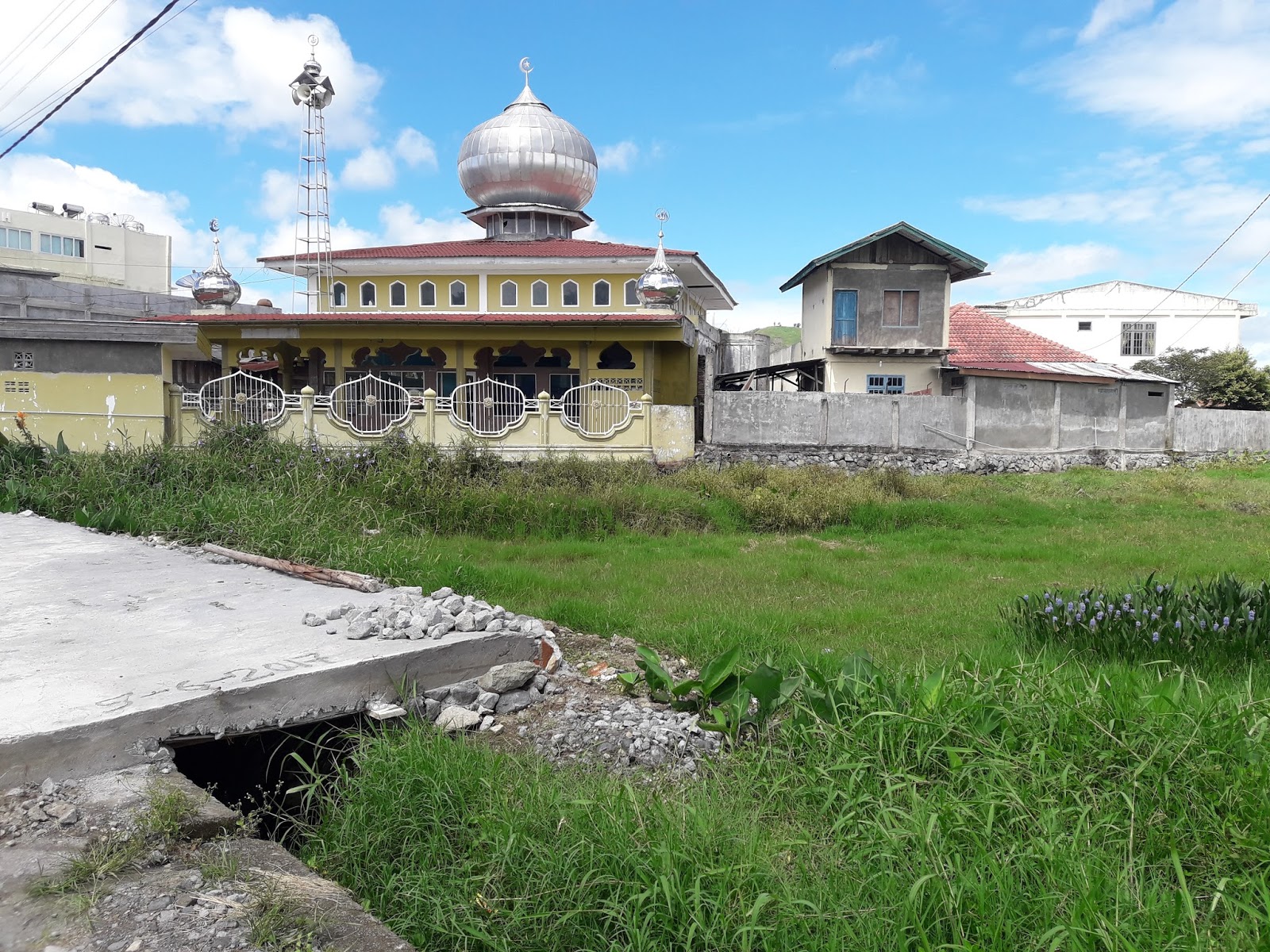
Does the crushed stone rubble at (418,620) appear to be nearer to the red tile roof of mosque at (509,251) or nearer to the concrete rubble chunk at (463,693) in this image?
the concrete rubble chunk at (463,693)

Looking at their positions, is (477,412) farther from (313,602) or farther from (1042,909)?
(1042,909)

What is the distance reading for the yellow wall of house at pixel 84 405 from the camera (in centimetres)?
1678

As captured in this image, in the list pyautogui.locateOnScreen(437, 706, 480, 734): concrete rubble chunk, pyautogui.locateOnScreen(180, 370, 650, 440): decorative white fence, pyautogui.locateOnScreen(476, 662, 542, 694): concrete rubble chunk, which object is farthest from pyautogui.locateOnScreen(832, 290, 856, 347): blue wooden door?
pyautogui.locateOnScreen(437, 706, 480, 734): concrete rubble chunk

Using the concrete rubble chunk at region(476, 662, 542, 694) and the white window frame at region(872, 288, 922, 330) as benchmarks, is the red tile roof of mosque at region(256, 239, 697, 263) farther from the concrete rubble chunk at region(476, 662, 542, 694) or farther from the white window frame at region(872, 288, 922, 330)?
the concrete rubble chunk at region(476, 662, 542, 694)

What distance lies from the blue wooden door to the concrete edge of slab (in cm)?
1865

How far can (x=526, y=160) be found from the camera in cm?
2525

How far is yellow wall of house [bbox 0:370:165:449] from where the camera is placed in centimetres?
1678

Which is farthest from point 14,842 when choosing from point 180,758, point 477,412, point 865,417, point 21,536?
point 865,417

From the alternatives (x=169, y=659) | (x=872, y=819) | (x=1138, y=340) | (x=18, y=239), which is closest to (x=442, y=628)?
(x=169, y=659)

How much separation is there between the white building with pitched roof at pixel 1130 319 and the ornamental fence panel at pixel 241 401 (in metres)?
Answer: 33.7

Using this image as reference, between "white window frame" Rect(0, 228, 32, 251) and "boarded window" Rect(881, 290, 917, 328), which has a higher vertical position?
"white window frame" Rect(0, 228, 32, 251)

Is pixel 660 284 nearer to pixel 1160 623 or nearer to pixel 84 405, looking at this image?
pixel 84 405

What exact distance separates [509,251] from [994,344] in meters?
13.1

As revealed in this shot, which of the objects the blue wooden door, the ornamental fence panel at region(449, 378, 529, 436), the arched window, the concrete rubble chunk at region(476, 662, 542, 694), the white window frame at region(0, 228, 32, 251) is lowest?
the concrete rubble chunk at region(476, 662, 542, 694)
